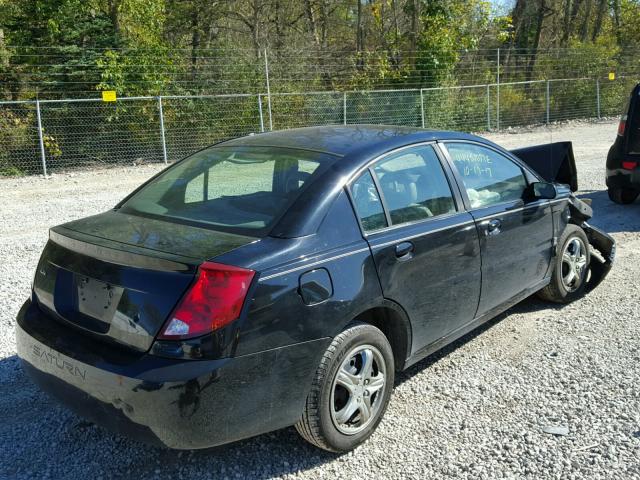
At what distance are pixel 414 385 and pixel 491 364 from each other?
628 millimetres

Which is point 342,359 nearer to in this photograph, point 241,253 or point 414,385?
point 241,253

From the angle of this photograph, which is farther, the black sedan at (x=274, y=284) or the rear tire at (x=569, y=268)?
the rear tire at (x=569, y=268)

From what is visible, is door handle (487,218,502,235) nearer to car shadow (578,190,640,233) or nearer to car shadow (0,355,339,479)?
car shadow (0,355,339,479)

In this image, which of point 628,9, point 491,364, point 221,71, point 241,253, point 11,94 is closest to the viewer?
point 241,253

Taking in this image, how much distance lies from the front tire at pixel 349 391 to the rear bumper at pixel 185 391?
94 mm

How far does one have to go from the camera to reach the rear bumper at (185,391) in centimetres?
262

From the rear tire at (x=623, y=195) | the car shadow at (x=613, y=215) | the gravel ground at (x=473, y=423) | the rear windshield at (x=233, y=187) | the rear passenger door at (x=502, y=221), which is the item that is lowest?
the gravel ground at (x=473, y=423)

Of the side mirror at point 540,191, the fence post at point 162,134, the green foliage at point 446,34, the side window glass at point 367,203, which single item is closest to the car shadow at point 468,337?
the side mirror at point 540,191

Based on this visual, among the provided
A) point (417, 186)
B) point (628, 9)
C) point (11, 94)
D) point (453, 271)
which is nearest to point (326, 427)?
point (453, 271)

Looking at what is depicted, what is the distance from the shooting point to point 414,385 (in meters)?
3.98

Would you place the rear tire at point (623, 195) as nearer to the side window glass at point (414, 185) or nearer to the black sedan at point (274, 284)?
the black sedan at point (274, 284)

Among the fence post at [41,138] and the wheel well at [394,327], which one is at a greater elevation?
the fence post at [41,138]

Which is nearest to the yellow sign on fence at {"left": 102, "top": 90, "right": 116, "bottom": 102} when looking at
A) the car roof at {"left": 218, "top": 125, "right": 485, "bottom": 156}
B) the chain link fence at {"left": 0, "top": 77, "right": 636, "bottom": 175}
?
the chain link fence at {"left": 0, "top": 77, "right": 636, "bottom": 175}

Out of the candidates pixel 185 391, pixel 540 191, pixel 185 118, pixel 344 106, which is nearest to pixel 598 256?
pixel 540 191
